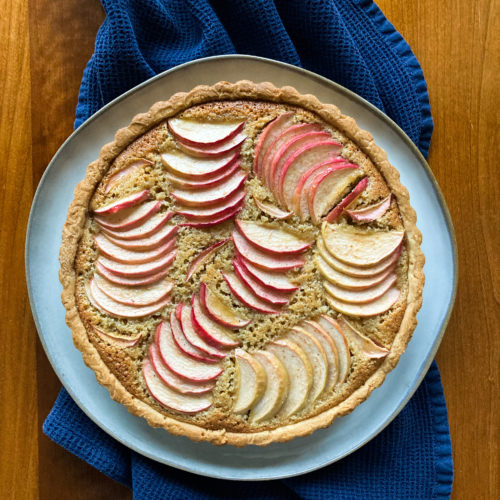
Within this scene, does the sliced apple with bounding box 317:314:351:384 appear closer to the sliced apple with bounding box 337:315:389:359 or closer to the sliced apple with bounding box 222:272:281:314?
the sliced apple with bounding box 337:315:389:359

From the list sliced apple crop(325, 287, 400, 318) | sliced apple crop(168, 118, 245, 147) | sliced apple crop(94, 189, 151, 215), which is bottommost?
sliced apple crop(325, 287, 400, 318)

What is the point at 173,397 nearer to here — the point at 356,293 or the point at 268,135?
the point at 356,293

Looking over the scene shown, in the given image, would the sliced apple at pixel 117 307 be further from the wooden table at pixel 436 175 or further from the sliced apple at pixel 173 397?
the wooden table at pixel 436 175

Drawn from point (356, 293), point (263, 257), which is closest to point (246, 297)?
point (263, 257)

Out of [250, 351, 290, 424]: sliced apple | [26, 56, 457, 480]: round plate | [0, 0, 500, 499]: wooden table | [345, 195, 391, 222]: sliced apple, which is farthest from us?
[0, 0, 500, 499]: wooden table

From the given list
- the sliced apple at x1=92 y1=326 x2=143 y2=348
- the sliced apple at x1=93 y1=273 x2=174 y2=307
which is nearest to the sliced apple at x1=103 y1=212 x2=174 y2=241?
the sliced apple at x1=93 y1=273 x2=174 y2=307

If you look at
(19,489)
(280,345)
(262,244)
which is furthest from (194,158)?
(19,489)

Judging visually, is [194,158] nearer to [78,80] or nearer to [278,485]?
[78,80]
